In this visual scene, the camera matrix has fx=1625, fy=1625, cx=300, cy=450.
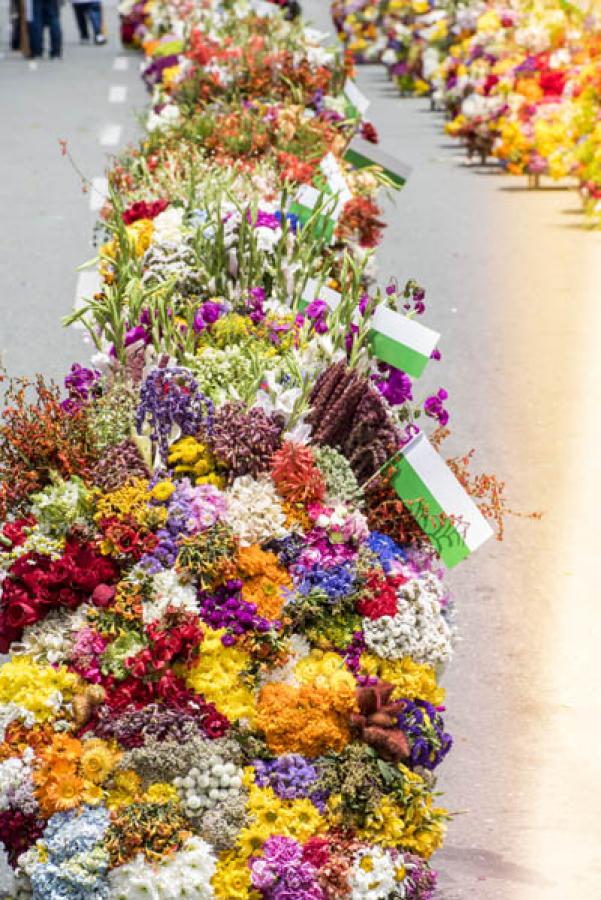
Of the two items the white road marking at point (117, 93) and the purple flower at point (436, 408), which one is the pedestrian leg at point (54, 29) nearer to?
the white road marking at point (117, 93)

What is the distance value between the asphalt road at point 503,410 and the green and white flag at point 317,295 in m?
1.26

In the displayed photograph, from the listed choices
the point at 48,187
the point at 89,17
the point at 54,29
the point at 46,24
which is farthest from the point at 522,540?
the point at 89,17

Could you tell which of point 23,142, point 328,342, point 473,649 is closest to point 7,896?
point 328,342

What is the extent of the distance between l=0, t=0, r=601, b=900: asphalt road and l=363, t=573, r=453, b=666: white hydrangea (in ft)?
1.19

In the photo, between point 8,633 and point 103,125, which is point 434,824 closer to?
point 8,633

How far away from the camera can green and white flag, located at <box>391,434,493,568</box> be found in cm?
366

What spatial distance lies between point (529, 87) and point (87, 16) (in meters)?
12.6

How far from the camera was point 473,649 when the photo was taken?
5.17 metres

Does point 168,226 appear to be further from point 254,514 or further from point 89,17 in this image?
point 89,17

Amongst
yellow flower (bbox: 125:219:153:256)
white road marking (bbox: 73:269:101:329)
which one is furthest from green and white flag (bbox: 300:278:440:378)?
white road marking (bbox: 73:269:101:329)

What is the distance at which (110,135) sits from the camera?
1455 cm

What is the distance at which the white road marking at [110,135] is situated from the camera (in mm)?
14034

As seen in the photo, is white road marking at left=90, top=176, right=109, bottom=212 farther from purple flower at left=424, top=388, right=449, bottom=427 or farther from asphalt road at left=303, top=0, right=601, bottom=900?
purple flower at left=424, top=388, right=449, bottom=427

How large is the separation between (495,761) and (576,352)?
4.40 meters
